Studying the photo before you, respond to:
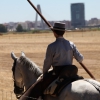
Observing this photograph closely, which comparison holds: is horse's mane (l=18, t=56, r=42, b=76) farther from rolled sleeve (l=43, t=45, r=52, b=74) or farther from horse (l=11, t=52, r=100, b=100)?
rolled sleeve (l=43, t=45, r=52, b=74)

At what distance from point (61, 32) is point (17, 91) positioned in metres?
1.96

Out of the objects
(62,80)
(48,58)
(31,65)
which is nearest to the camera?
(62,80)

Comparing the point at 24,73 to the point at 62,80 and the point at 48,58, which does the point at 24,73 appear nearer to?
the point at 48,58

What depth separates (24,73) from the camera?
23.0 ft

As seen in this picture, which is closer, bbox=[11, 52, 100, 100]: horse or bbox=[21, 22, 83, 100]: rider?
bbox=[11, 52, 100, 100]: horse

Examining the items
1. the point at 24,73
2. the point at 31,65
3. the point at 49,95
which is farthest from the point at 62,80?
the point at 24,73

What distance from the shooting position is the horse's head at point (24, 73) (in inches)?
268

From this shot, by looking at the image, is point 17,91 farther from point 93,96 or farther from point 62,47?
point 93,96

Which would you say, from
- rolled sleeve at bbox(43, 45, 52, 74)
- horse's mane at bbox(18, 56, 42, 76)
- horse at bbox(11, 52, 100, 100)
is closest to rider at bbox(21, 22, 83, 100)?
rolled sleeve at bbox(43, 45, 52, 74)

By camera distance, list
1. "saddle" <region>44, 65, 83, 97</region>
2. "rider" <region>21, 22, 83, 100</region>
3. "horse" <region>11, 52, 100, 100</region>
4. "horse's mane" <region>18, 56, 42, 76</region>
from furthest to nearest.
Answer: "horse's mane" <region>18, 56, 42, 76</region>
"rider" <region>21, 22, 83, 100</region>
"saddle" <region>44, 65, 83, 97</region>
"horse" <region>11, 52, 100, 100</region>

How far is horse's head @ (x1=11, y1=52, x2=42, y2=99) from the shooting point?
22.3 ft

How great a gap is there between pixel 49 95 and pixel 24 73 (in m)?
1.19

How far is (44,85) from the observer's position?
6062 mm

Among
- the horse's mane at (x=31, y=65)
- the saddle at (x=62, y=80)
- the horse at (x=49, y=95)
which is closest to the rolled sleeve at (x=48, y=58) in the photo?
the saddle at (x=62, y=80)
